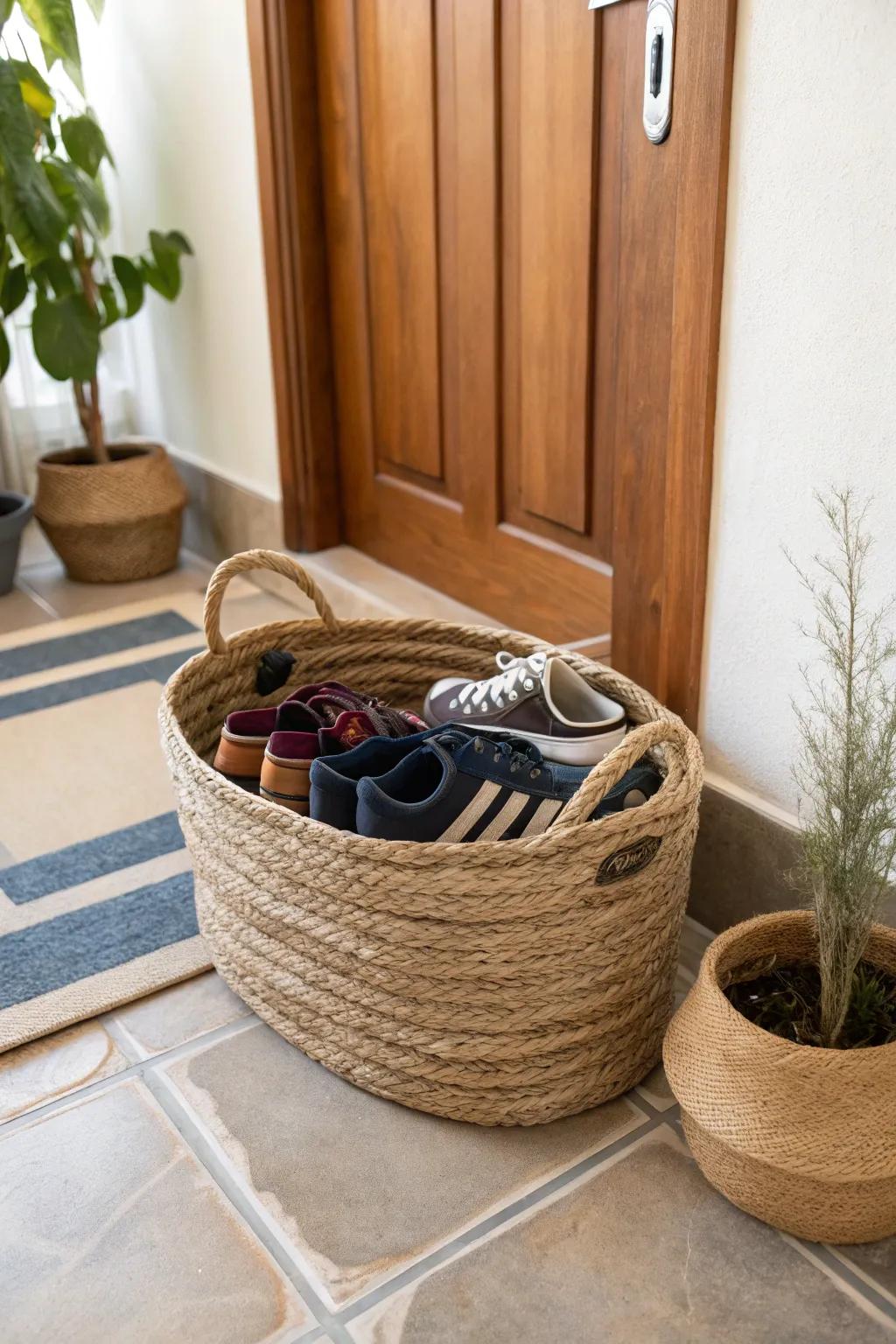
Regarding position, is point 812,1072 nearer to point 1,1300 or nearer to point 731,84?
point 1,1300

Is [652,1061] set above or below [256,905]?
below

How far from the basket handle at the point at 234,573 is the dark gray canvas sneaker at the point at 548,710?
0.24m

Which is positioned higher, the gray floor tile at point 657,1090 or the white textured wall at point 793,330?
the white textured wall at point 793,330

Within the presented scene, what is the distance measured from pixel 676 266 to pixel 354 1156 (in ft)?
3.21

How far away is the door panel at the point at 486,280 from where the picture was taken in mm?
Result: 1666

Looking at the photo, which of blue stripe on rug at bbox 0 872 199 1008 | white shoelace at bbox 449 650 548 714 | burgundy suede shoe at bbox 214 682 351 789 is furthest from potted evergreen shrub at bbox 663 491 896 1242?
blue stripe on rug at bbox 0 872 199 1008

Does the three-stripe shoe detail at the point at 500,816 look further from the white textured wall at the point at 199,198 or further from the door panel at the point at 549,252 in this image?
the white textured wall at the point at 199,198

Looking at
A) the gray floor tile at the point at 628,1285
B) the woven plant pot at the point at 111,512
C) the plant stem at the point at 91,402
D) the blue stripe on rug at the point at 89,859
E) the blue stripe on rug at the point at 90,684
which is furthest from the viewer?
the woven plant pot at the point at 111,512

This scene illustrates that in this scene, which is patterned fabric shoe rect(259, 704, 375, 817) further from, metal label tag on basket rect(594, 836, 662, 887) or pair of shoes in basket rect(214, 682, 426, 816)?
metal label tag on basket rect(594, 836, 662, 887)

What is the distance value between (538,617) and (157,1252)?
1122 mm

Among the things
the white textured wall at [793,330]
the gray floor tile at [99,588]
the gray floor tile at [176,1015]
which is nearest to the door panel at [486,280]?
the white textured wall at [793,330]

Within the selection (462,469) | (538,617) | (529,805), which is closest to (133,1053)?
(529,805)

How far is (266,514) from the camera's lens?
2.53 metres

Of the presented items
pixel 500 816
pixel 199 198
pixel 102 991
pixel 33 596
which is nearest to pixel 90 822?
pixel 102 991
